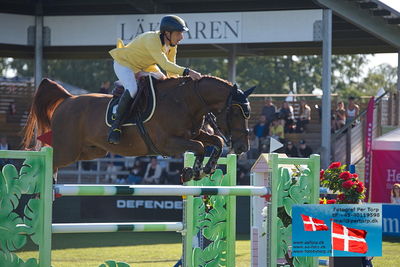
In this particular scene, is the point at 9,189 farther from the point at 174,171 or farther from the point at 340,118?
the point at 340,118

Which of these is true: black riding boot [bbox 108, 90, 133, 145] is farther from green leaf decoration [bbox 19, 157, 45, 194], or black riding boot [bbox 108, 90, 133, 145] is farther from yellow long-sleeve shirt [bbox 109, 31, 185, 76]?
green leaf decoration [bbox 19, 157, 45, 194]

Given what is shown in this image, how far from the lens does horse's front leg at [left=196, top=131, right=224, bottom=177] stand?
780cm

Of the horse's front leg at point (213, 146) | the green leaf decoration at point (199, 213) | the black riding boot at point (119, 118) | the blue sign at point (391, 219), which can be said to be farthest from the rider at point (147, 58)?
the blue sign at point (391, 219)

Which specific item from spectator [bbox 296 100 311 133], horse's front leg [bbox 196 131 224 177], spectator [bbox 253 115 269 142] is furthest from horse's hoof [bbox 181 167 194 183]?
spectator [bbox 296 100 311 133]

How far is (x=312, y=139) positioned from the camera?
1823 centimetres

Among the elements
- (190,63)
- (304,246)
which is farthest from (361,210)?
(190,63)

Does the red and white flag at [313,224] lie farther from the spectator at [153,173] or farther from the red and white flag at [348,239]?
the spectator at [153,173]

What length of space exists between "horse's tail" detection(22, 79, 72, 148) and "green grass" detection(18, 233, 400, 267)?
1.81 meters

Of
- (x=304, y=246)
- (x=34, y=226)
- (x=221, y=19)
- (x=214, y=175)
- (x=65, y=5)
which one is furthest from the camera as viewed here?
(x=65, y=5)

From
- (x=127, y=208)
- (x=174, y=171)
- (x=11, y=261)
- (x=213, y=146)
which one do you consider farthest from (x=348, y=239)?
(x=174, y=171)

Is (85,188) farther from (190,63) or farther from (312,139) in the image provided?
(190,63)

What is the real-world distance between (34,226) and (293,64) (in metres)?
46.4

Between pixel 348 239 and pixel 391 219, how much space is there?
610 centimetres

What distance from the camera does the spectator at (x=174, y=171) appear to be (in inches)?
701
